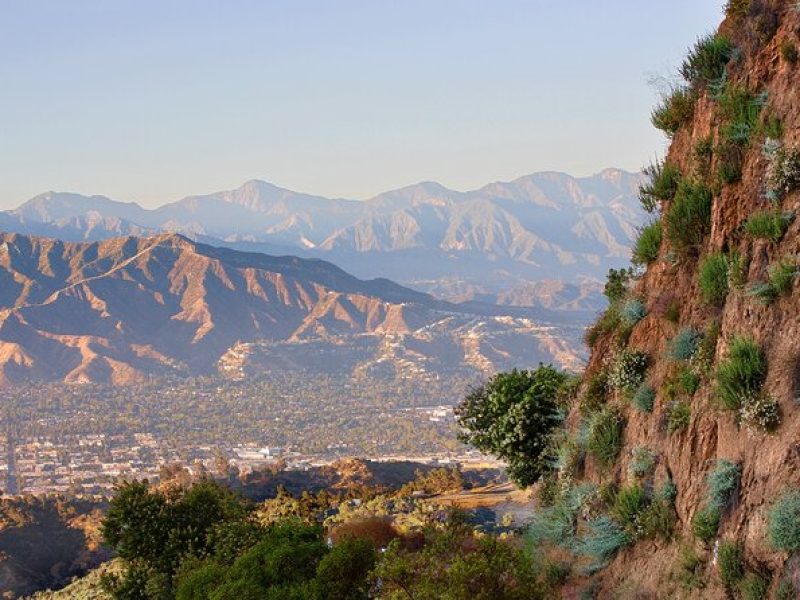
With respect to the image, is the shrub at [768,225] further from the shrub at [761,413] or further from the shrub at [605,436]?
the shrub at [605,436]

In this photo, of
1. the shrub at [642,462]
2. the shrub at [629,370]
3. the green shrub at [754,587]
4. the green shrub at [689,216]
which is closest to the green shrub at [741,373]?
the shrub at [642,462]

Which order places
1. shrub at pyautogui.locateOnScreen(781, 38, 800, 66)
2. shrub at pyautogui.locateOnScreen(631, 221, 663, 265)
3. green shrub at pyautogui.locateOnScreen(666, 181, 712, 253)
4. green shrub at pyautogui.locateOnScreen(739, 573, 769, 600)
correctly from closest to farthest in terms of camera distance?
green shrub at pyautogui.locateOnScreen(739, 573, 769, 600), shrub at pyautogui.locateOnScreen(781, 38, 800, 66), green shrub at pyautogui.locateOnScreen(666, 181, 712, 253), shrub at pyautogui.locateOnScreen(631, 221, 663, 265)

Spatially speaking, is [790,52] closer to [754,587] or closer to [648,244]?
[648,244]

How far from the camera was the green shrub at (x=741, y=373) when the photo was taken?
16484mm

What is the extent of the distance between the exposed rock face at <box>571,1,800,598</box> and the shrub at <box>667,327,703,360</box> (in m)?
0.24

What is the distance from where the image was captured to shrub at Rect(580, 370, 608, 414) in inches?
896

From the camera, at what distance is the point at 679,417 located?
18.7 metres

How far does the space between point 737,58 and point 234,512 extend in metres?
23.4

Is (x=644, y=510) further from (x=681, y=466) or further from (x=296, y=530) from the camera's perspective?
(x=296, y=530)

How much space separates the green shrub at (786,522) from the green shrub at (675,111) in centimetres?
1082

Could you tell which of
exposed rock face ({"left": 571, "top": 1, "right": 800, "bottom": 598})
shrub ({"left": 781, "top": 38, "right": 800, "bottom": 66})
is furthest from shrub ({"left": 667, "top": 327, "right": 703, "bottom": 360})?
shrub ({"left": 781, "top": 38, "right": 800, "bottom": 66})

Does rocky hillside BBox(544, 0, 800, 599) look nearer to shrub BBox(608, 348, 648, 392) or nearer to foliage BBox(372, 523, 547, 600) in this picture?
shrub BBox(608, 348, 648, 392)

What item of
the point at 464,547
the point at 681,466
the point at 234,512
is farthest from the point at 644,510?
the point at 234,512

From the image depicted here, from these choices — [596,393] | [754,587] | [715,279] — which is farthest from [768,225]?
[596,393]
